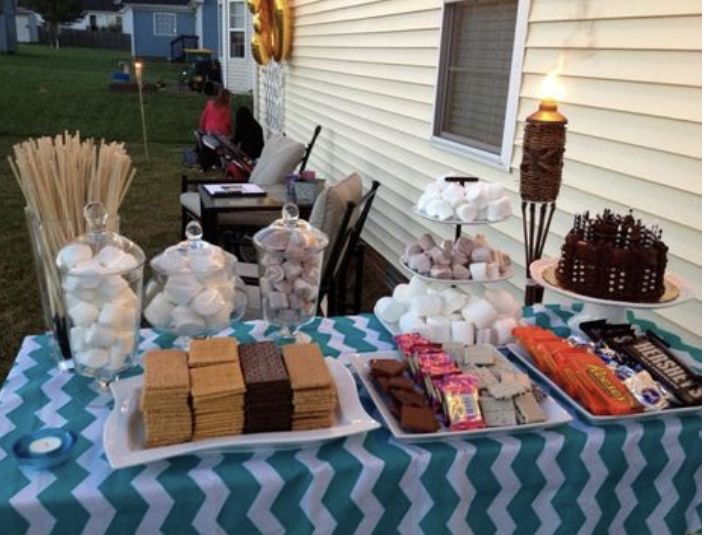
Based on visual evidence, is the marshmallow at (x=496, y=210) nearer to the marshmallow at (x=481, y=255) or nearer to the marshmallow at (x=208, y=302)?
the marshmallow at (x=481, y=255)

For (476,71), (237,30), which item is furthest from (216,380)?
(237,30)

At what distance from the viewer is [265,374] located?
1.22 m

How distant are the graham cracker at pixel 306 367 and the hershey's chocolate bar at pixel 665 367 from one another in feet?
2.55

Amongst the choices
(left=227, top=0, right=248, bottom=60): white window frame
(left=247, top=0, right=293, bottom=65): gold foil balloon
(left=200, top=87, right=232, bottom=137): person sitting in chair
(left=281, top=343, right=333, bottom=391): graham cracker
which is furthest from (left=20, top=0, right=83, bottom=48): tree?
(left=281, top=343, right=333, bottom=391): graham cracker

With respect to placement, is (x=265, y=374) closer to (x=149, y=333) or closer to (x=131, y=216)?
(x=149, y=333)

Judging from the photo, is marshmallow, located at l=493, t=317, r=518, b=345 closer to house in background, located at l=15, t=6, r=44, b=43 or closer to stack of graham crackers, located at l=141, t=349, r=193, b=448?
stack of graham crackers, located at l=141, t=349, r=193, b=448

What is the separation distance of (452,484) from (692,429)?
56 centimetres

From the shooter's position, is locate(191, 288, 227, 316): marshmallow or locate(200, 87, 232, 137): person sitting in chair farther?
locate(200, 87, 232, 137): person sitting in chair

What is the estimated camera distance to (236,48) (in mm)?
16125

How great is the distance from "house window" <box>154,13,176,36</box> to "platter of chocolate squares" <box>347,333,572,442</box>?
35.8 m

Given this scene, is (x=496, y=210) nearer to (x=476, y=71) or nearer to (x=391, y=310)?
(x=391, y=310)

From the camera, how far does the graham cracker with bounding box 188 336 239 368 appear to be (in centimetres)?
126

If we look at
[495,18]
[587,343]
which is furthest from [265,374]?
[495,18]

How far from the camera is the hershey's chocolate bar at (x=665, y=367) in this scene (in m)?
1.40
